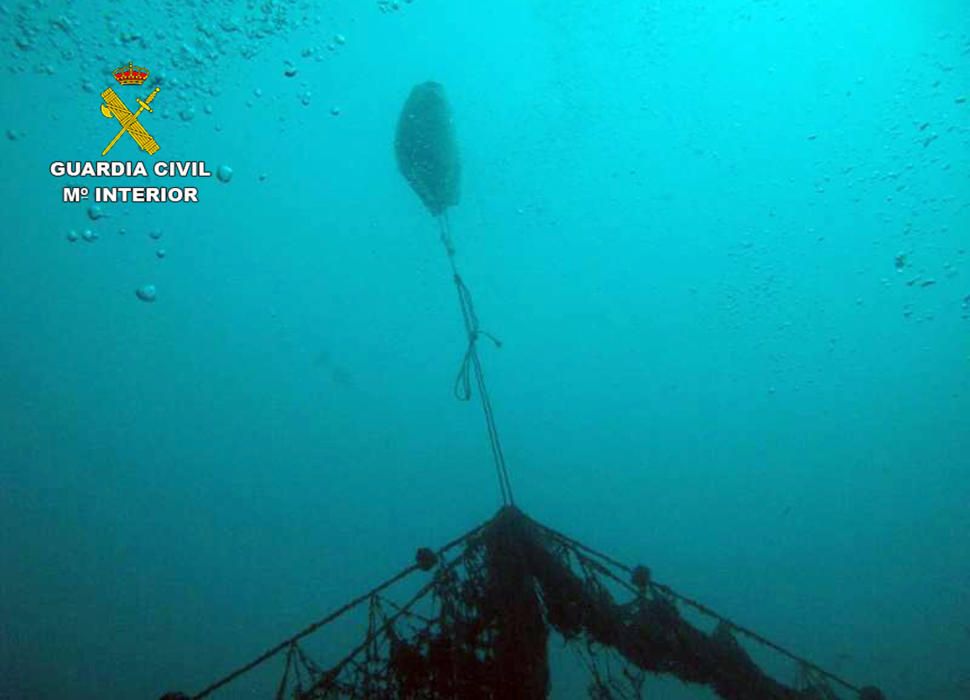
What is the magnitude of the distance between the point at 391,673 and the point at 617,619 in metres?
1.89

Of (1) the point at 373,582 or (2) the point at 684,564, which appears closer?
(1) the point at 373,582

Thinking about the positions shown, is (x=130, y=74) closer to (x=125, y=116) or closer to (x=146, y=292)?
(x=125, y=116)

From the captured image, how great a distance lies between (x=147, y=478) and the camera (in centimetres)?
1227

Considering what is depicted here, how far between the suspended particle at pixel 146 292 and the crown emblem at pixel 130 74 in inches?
122

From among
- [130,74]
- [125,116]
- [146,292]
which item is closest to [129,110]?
[125,116]

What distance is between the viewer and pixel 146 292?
350 inches

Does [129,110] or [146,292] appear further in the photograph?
[146,292]

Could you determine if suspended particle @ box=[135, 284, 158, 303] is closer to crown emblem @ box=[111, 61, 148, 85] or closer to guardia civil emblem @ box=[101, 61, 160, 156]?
guardia civil emblem @ box=[101, 61, 160, 156]

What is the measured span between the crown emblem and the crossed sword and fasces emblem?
190 millimetres

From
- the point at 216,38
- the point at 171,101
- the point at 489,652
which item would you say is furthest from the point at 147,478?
the point at 489,652

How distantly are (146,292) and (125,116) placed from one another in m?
2.79

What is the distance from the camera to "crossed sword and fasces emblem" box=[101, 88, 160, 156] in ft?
23.3

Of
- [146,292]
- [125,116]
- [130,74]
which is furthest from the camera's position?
[146,292]

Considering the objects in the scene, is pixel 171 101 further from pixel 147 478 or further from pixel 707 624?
pixel 707 624
